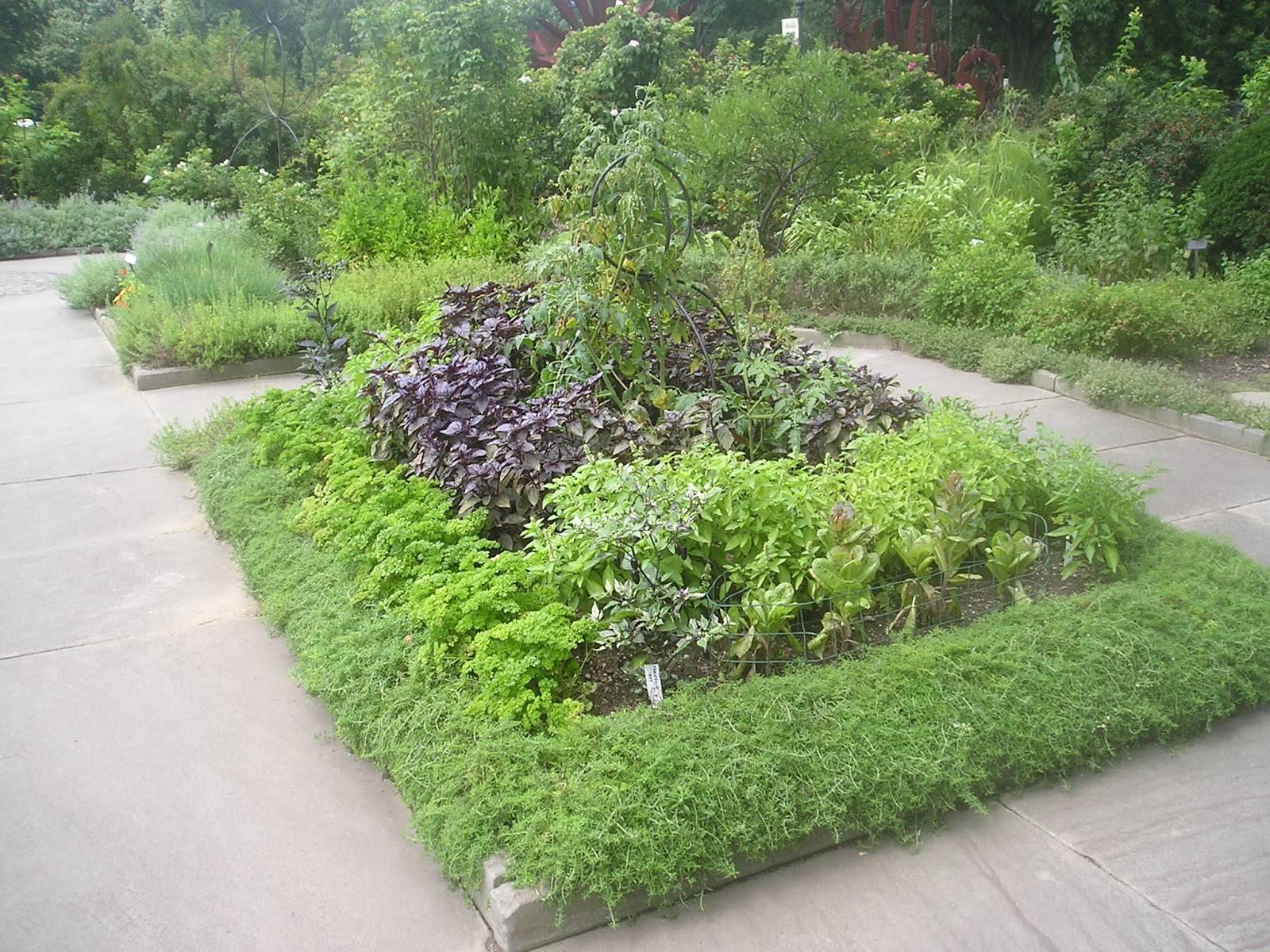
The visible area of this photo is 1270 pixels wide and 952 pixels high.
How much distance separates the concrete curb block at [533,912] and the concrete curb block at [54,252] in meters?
15.8

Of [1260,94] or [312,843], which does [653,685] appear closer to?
[312,843]

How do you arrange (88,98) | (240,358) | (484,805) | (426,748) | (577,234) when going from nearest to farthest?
1. (484,805)
2. (426,748)
3. (577,234)
4. (240,358)
5. (88,98)

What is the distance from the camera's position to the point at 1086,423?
6.46m

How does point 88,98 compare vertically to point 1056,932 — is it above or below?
above

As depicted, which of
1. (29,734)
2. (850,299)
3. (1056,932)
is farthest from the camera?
(850,299)

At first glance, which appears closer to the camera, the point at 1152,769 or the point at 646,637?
the point at 1152,769

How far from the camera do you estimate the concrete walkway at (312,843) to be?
2.71m

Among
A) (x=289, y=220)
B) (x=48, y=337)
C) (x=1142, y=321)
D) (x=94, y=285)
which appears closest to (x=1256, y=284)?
(x=1142, y=321)

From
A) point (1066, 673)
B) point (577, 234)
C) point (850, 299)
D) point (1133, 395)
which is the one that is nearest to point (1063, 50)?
point (850, 299)

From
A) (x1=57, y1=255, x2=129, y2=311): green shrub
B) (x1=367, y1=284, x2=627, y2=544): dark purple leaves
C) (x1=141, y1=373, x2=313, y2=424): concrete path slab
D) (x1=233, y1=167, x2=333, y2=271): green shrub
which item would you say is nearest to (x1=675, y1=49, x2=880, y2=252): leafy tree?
(x1=233, y1=167, x2=333, y2=271): green shrub

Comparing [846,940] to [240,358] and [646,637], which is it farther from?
[240,358]

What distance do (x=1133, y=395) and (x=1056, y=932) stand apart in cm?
468

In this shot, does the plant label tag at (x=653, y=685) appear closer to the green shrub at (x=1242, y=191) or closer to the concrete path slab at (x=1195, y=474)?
the concrete path slab at (x=1195, y=474)

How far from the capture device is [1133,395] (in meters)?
6.52
